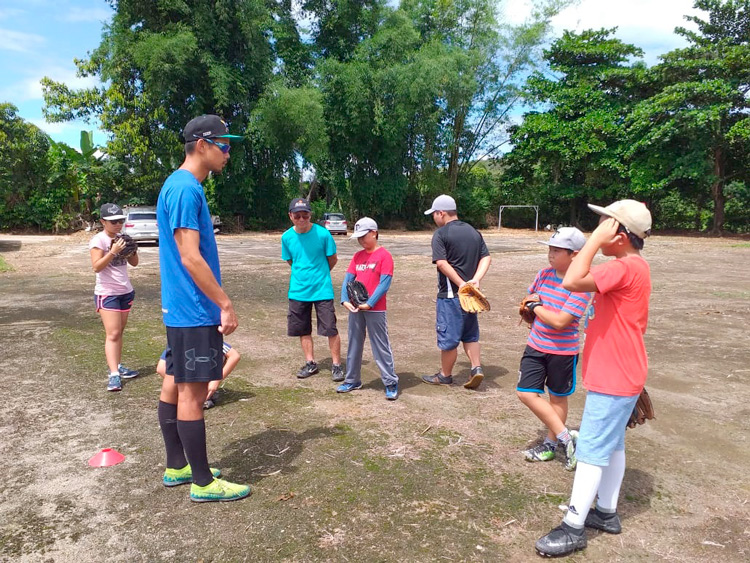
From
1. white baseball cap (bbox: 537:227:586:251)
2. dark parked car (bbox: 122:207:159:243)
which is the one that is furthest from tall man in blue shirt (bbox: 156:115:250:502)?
dark parked car (bbox: 122:207:159:243)

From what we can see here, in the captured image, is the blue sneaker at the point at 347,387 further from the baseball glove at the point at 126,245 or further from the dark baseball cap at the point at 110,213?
the dark baseball cap at the point at 110,213

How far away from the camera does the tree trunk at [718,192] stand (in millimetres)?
29703

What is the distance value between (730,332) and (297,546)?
274 inches

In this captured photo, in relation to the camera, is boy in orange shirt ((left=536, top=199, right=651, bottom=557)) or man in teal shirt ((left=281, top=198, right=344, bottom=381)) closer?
boy in orange shirt ((left=536, top=199, right=651, bottom=557))

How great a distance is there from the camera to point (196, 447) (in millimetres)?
2988

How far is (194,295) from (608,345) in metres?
2.11

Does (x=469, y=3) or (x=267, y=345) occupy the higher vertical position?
(x=469, y=3)

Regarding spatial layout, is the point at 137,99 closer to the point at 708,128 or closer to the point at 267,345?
the point at 267,345

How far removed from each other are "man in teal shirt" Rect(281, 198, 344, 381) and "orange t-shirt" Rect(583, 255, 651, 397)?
3094mm

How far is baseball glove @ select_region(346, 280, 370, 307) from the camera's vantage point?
15.6 feet

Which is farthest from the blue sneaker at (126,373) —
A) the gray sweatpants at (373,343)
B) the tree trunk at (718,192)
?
the tree trunk at (718,192)

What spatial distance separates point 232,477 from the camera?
11.0 ft

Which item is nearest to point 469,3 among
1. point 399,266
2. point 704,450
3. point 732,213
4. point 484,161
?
point 484,161

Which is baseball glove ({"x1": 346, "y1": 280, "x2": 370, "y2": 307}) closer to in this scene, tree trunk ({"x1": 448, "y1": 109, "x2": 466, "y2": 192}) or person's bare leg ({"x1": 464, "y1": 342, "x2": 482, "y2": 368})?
person's bare leg ({"x1": 464, "y1": 342, "x2": 482, "y2": 368})
